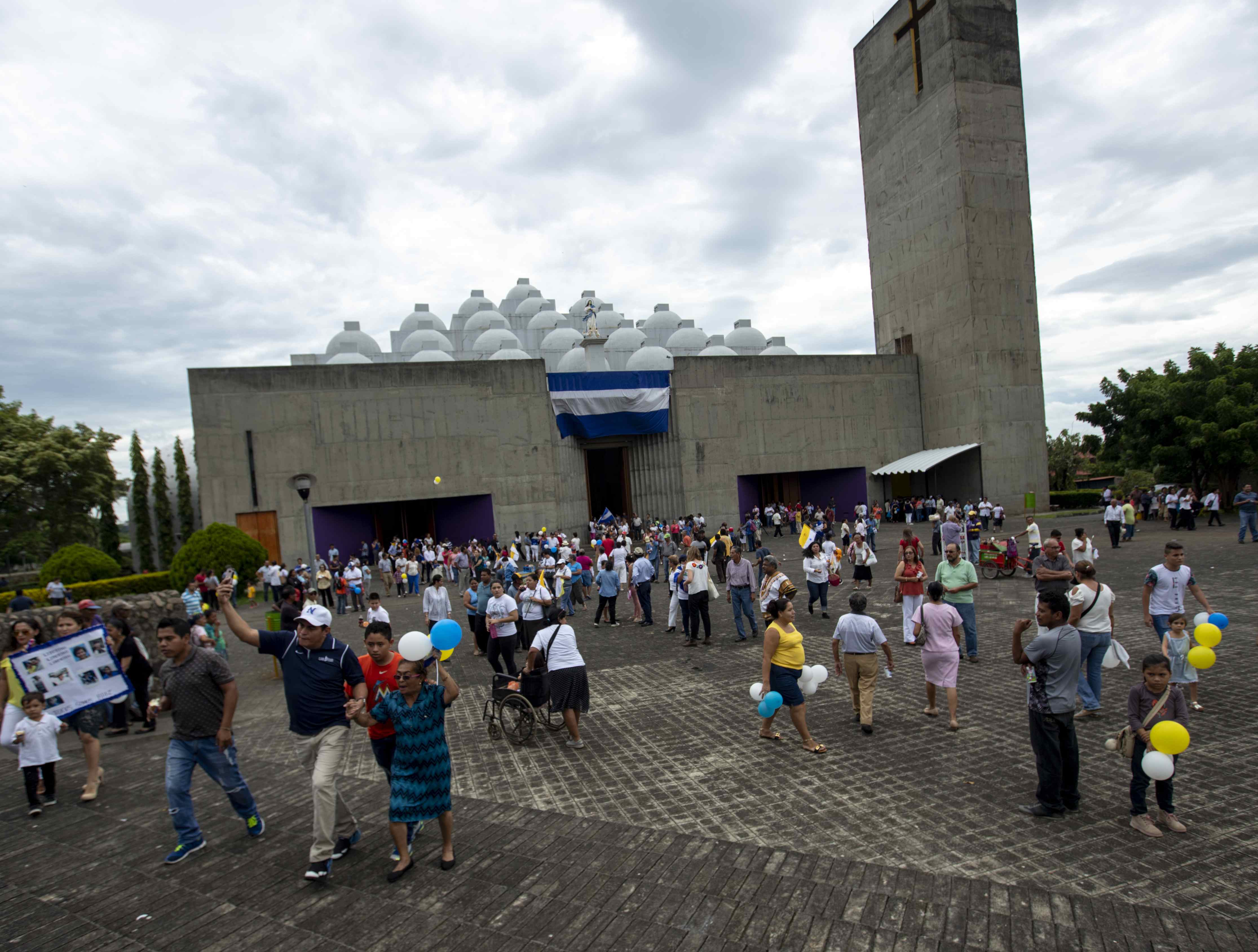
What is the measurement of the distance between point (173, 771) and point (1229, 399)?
26.4 meters

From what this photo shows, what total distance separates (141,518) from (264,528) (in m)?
11.2

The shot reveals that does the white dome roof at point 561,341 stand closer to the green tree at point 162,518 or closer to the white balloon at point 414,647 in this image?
the green tree at point 162,518

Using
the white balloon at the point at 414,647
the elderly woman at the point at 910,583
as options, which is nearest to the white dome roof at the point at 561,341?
the elderly woman at the point at 910,583

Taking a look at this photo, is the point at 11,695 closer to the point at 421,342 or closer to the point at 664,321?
the point at 421,342

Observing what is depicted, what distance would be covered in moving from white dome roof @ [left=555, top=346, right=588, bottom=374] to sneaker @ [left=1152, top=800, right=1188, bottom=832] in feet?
109

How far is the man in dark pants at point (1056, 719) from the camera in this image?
456 centimetres

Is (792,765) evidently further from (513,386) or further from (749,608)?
(513,386)

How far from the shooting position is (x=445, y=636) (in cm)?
489

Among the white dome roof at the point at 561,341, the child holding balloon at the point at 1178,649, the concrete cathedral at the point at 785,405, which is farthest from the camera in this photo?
the white dome roof at the point at 561,341

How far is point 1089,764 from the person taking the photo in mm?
5301

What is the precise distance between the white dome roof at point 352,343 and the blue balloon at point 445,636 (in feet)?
129

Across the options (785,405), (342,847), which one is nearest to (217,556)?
(342,847)

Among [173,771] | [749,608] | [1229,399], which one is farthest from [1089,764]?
[1229,399]

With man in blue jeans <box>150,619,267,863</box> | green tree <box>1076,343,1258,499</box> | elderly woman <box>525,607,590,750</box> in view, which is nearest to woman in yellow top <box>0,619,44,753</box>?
man in blue jeans <box>150,619,267,863</box>
